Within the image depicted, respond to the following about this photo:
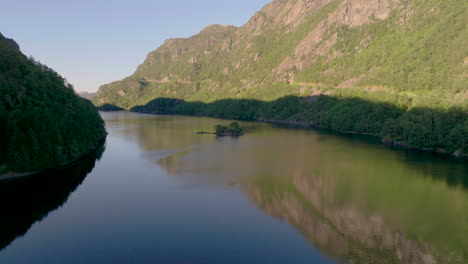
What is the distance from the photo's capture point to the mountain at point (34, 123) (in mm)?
67188

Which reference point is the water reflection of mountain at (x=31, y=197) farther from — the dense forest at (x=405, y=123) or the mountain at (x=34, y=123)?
the dense forest at (x=405, y=123)

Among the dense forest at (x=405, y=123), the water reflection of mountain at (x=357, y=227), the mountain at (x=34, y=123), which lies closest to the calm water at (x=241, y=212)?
the water reflection of mountain at (x=357, y=227)

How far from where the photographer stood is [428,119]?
337 ft

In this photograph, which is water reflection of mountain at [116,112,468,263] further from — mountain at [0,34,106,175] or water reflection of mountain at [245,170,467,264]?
mountain at [0,34,106,175]

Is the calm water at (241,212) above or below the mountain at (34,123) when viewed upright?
below

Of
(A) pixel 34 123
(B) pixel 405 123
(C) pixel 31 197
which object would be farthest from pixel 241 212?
(B) pixel 405 123

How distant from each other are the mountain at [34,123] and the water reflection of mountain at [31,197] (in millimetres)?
3959

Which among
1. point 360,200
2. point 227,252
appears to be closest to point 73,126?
point 227,252

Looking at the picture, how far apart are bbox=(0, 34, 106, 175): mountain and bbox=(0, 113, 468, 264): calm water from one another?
194 inches

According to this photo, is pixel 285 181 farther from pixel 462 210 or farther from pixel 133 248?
pixel 133 248

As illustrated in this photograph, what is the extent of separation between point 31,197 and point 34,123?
78.2ft

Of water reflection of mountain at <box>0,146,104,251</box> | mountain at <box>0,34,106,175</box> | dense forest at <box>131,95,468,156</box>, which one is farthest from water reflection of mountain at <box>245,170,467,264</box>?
mountain at <box>0,34,106,175</box>

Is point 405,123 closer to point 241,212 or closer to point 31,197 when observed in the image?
point 241,212

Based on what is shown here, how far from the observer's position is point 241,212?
4991cm
